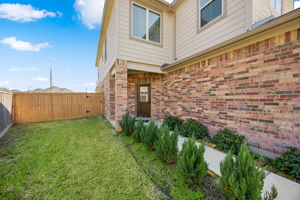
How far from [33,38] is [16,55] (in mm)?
6222

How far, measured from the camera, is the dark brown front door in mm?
7570

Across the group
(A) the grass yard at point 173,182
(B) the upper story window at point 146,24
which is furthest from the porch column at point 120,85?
(A) the grass yard at point 173,182

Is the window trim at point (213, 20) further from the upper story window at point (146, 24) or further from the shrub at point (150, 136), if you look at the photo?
the shrub at point (150, 136)

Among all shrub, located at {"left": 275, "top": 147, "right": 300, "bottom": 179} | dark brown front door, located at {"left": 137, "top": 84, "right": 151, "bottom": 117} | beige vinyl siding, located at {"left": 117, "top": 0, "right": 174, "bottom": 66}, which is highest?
beige vinyl siding, located at {"left": 117, "top": 0, "right": 174, "bottom": 66}

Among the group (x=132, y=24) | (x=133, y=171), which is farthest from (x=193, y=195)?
(x=132, y=24)

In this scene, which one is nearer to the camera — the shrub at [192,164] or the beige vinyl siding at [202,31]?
the shrub at [192,164]

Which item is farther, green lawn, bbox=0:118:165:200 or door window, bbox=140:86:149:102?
door window, bbox=140:86:149:102

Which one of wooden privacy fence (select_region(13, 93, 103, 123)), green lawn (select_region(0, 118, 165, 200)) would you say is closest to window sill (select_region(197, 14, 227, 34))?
green lawn (select_region(0, 118, 165, 200))

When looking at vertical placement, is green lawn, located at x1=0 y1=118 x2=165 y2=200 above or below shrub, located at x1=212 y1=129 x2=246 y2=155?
below

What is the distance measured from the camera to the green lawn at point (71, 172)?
188 cm

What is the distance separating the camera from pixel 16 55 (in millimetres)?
13805

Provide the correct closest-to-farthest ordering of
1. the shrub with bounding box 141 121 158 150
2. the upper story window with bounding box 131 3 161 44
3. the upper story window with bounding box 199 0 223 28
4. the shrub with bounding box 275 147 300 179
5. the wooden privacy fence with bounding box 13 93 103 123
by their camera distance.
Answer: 1. the shrub with bounding box 275 147 300 179
2. the shrub with bounding box 141 121 158 150
3. the upper story window with bounding box 199 0 223 28
4. the upper story window with bounding box 131 3 161 44
5. the wooden privacy fence with bounding box 13 93 103 123

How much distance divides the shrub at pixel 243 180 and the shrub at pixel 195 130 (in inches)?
99.9

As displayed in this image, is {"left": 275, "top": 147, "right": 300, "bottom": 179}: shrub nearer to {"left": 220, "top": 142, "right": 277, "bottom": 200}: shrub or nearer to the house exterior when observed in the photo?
the house exterior
